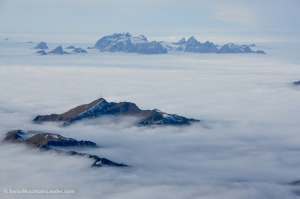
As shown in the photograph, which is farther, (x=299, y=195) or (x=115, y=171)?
(x=115, y=171)

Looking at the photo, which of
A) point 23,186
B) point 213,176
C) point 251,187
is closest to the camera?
point 23,186

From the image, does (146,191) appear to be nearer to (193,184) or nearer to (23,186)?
(193,184)

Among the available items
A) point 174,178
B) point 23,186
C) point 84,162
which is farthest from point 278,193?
point 23,186

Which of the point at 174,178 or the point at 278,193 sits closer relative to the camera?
the point at 278,193

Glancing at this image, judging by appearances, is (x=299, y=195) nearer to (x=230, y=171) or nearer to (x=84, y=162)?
(x=230, y=171)

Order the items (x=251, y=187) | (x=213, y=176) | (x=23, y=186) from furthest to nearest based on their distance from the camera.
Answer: (x=213, y=176) < (x=251, y=187) < (x=23, y=186)

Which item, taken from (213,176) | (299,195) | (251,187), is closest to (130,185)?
Result: (213,176)

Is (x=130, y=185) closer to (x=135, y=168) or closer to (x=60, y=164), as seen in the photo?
(x=135, y=168)

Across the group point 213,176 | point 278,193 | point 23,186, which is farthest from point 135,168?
point 278,193
